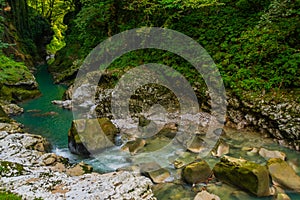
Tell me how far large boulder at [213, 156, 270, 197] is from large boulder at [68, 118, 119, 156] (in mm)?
3720

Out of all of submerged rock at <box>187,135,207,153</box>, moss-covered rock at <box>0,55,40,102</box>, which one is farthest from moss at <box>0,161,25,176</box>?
moss-covered rock at <box>0,55,40,102</box>

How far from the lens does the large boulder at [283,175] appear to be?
5.73 meters

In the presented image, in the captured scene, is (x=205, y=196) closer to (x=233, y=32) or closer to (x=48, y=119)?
(x=233, y=32)

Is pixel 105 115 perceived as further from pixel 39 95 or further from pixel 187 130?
pixel 39 95

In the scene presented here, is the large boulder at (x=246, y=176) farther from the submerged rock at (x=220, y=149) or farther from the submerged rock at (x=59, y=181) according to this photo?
the submerged rock at (x=59, y=181)

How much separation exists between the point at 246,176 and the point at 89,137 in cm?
456

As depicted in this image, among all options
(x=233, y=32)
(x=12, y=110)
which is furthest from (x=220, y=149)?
(x=12, y=110)

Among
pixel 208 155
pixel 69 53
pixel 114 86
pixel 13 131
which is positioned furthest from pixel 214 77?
pixel 69 53

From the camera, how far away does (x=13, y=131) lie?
8414mm

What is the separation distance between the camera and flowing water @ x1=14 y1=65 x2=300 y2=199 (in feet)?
23.6

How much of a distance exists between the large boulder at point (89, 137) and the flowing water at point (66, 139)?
219mm

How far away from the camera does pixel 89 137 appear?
8.06m

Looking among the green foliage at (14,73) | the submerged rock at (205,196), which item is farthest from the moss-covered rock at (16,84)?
the submerged rock at (205,196)

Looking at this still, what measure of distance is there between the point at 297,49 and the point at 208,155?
4551 mm
